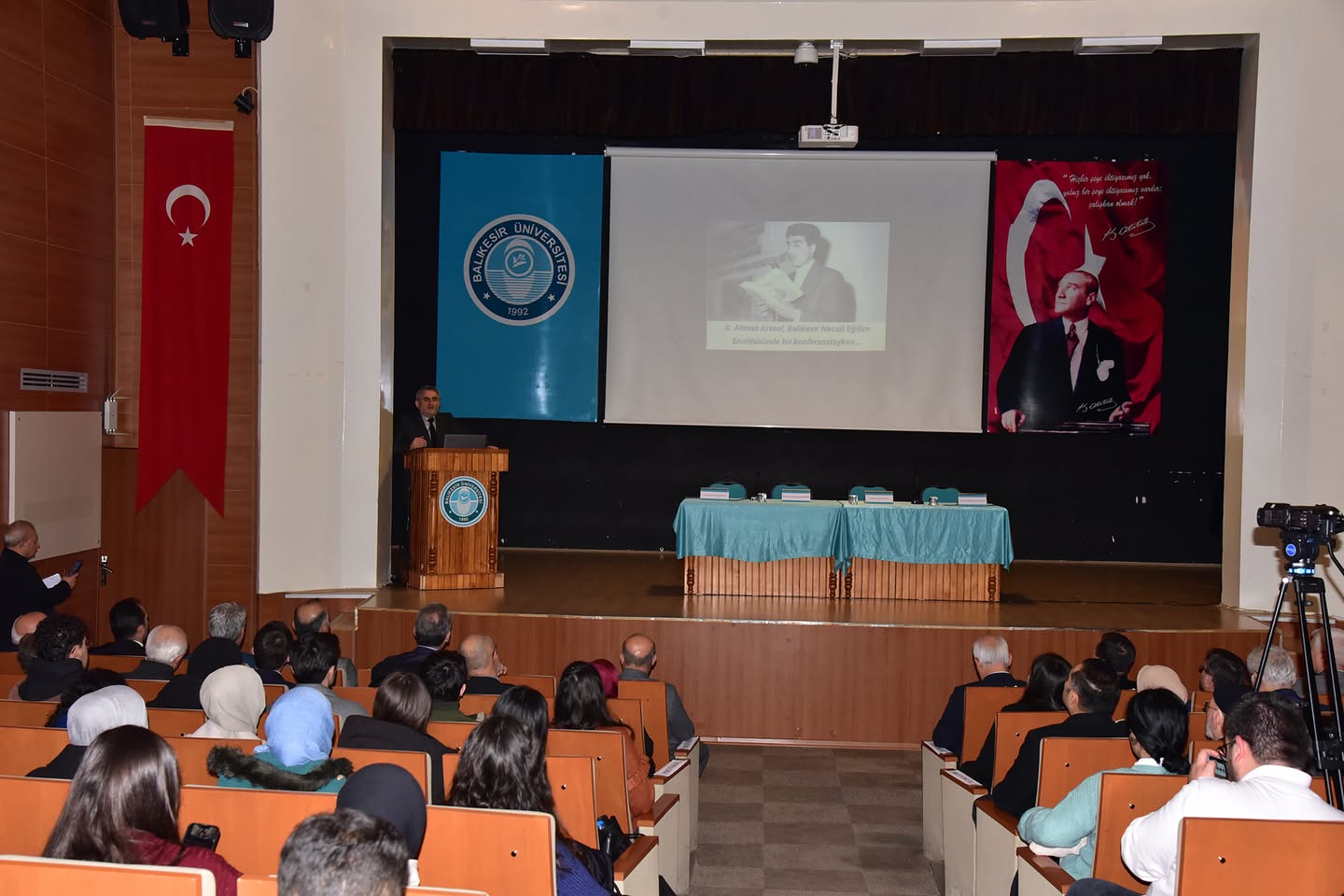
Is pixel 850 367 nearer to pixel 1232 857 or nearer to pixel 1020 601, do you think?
pixel 1020 601

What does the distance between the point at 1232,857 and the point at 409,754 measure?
77.0 inches

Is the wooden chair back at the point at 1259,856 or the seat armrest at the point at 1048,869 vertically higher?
the wooden chair back at the point at 1259,856

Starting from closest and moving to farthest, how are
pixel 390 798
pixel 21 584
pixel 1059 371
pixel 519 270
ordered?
pixel 390 798 < pixel 21 584 < pixel 1059 371 < pixel 519 270

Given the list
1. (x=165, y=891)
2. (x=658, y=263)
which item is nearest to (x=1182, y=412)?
(x=658, y=263)

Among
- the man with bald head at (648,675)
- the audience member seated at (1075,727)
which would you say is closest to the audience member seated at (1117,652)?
the audience member seated at (1075,727)

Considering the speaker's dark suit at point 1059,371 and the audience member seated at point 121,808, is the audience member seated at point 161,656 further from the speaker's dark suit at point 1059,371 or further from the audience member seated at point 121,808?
the speaker's dark suit at point 1059,371

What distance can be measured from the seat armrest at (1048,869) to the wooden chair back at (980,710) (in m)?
1.21

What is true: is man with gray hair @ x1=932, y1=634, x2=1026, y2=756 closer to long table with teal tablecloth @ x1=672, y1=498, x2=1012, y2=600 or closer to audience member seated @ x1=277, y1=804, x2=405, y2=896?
long table with teal tablecloth @ x1=672, y1=498, x2=1012, y2=600

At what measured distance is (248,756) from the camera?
9.55 feet

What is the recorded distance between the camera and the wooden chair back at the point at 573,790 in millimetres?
3154

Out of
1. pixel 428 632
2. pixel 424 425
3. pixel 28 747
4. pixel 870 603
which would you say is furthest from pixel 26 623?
pixel 870 603

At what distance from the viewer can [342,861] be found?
1.64 metres

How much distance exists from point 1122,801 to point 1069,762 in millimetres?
420

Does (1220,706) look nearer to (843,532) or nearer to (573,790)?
(573,790)
